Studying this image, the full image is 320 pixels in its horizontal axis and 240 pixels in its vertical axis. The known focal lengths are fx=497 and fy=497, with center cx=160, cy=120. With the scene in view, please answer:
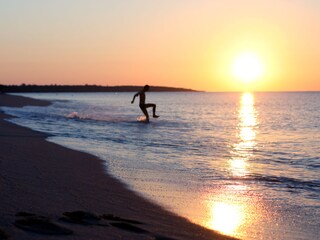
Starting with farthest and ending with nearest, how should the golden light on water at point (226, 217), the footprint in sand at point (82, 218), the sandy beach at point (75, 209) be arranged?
1. the golden light on water at point (226, 217)
2. the footprint in sand at point (82, 218)
3. the sandy beach at point (75, 209)

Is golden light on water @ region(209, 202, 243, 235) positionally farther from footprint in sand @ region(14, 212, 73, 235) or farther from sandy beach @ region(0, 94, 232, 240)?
footprint in sand @ region(14, 212, 73, 235)

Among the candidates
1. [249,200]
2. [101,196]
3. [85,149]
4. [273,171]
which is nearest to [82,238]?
[101,196]

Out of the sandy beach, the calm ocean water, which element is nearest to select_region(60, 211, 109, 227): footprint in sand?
the sandy beach

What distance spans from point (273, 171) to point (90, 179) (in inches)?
178

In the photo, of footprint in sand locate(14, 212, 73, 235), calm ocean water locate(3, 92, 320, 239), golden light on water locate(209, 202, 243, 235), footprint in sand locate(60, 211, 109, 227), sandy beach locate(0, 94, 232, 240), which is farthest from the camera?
calm ocean water locate(3, 92, 320, 239)

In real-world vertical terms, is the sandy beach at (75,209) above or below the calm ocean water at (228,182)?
above

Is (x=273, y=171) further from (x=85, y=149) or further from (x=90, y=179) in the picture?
(x=85, y=149)

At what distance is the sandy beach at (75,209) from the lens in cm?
523

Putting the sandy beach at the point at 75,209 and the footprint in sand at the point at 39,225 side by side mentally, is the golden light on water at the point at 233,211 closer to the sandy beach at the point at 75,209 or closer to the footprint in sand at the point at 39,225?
the sandy beach at the point at 75,209

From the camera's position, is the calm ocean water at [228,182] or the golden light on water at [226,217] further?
the calm ocean water at [228,182]

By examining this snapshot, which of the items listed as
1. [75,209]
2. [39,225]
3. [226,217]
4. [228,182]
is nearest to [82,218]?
[75,209]

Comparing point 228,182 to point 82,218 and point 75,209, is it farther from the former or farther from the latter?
point 82,218

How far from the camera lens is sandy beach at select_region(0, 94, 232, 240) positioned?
5227 millimetres

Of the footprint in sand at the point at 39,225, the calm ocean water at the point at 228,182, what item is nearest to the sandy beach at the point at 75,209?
the footprint in sand at the point at 39,225
